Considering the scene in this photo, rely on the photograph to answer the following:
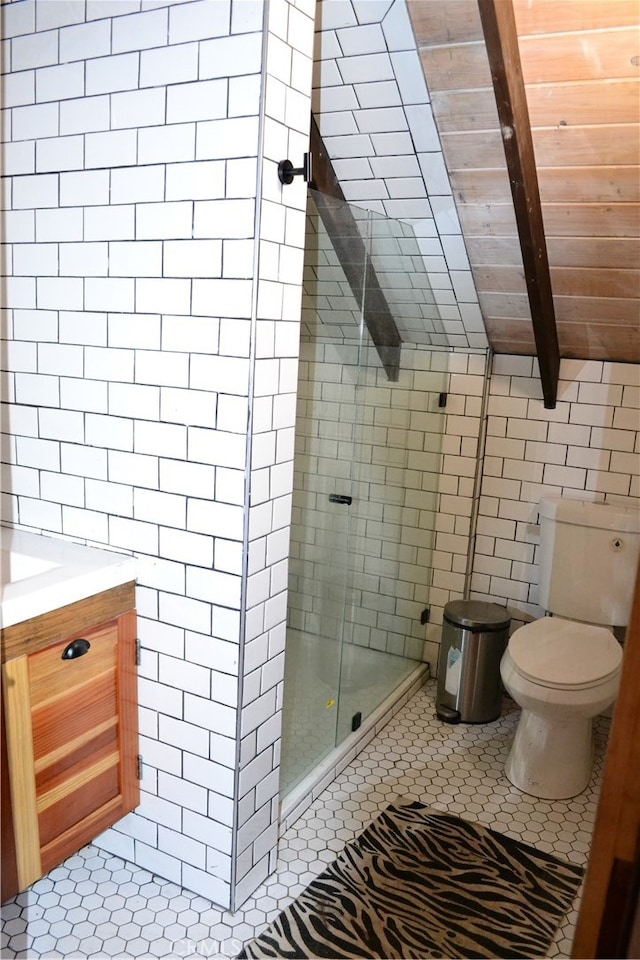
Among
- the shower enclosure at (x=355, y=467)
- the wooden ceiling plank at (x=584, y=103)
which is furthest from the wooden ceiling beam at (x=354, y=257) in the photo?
the wooden ceiling plank at (x=584, y=103)

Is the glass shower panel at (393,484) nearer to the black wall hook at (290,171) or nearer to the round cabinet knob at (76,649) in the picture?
the black wall hook at (290,171)

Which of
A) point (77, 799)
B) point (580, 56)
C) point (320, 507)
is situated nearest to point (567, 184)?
point (580, 56)

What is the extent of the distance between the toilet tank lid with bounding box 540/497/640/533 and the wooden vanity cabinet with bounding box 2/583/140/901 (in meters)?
1.54

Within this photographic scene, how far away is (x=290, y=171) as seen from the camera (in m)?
1.53

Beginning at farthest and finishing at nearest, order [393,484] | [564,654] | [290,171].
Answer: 1. [393,484]
2. [564,654]
3. [290,171]

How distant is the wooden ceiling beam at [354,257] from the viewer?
2.06 m

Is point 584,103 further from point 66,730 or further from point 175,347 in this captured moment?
point 66,730

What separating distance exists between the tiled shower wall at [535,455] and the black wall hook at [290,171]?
1.44m

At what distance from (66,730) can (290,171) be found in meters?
1.29

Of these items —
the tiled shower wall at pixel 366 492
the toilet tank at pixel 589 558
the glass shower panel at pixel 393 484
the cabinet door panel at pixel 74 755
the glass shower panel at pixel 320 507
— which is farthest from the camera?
the toilet tank at pixel 589 558

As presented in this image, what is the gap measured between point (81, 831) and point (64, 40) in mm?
1783

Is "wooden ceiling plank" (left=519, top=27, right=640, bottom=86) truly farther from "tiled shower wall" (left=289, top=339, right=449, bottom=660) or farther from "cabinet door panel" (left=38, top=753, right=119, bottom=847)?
"cabinet door panel" (left=38, top=753, right=119, bottom=847)

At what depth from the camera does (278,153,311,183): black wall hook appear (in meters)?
1.52

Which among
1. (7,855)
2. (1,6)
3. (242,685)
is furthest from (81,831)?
(1,6)
